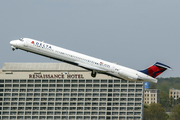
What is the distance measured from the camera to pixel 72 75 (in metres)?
190

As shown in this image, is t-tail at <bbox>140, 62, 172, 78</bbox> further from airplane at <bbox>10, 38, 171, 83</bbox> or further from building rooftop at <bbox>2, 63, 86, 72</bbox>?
building rooftop at <bbox>2, 63, 86, 72</bbox>

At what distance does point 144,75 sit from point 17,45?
31.0 m

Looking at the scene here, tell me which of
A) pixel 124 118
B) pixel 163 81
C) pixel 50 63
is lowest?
pixel 124 118

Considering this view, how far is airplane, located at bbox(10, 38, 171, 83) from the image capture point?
322ft

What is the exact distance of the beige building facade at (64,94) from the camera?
186m

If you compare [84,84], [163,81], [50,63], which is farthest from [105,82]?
Answer: [163,81]

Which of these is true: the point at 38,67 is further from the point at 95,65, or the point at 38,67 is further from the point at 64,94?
the point at 95,65

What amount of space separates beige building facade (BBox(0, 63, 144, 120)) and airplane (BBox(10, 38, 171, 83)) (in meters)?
87.1

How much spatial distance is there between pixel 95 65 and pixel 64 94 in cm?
9434

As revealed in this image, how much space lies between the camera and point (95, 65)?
99000 mm

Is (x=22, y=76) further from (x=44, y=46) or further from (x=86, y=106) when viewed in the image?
(x=44, y=46)

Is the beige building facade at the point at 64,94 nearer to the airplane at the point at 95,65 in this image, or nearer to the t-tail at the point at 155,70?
the t-tail at the point at 155,70

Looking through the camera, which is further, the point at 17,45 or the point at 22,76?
the point at 22,76

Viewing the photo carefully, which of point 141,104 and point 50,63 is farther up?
point 50,63
